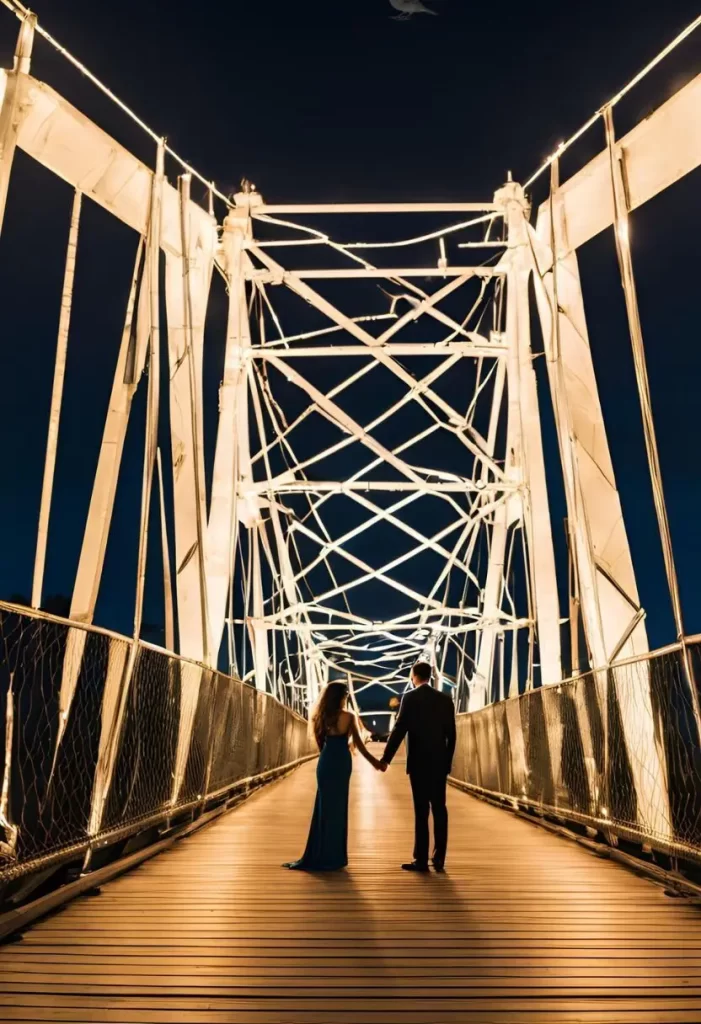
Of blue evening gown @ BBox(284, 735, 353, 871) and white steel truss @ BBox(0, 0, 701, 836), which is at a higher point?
white steel truss @ BBox(0, 0, 701, 836)

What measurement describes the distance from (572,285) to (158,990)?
7.32 meters

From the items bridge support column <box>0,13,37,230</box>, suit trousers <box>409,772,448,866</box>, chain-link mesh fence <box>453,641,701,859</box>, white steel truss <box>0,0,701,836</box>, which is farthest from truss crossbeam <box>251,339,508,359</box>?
suit trousers <box>409,772,448,866</box>

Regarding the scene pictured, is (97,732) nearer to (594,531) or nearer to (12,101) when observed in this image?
(12,101)

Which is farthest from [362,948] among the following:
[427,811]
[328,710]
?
[328,710]

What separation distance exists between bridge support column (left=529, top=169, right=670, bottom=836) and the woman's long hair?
62.0 inches

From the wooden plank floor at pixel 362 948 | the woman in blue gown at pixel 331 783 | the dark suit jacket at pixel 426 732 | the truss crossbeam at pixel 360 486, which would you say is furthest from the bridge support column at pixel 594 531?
the truss crossbeam at pixel 360 486

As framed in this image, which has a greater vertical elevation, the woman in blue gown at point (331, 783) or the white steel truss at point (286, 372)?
the white steel truss at point (286, 372)

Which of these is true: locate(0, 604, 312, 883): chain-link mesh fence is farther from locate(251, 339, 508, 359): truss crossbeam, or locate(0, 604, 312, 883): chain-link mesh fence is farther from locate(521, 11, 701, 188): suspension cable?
locate(251, 339, 508, 359): truss crossbeam

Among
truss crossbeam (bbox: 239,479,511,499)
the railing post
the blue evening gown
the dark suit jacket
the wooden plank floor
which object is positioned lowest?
the wooden plank floor

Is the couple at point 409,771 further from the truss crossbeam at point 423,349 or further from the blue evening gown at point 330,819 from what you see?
the truss crossbeam at point 423,349

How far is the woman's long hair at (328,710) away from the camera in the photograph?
602 centimetres

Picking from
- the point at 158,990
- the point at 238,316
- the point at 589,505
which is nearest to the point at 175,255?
the point at 238,316

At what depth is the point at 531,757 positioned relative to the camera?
9039 mm

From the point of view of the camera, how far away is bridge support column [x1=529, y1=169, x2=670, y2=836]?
18.6 feet
